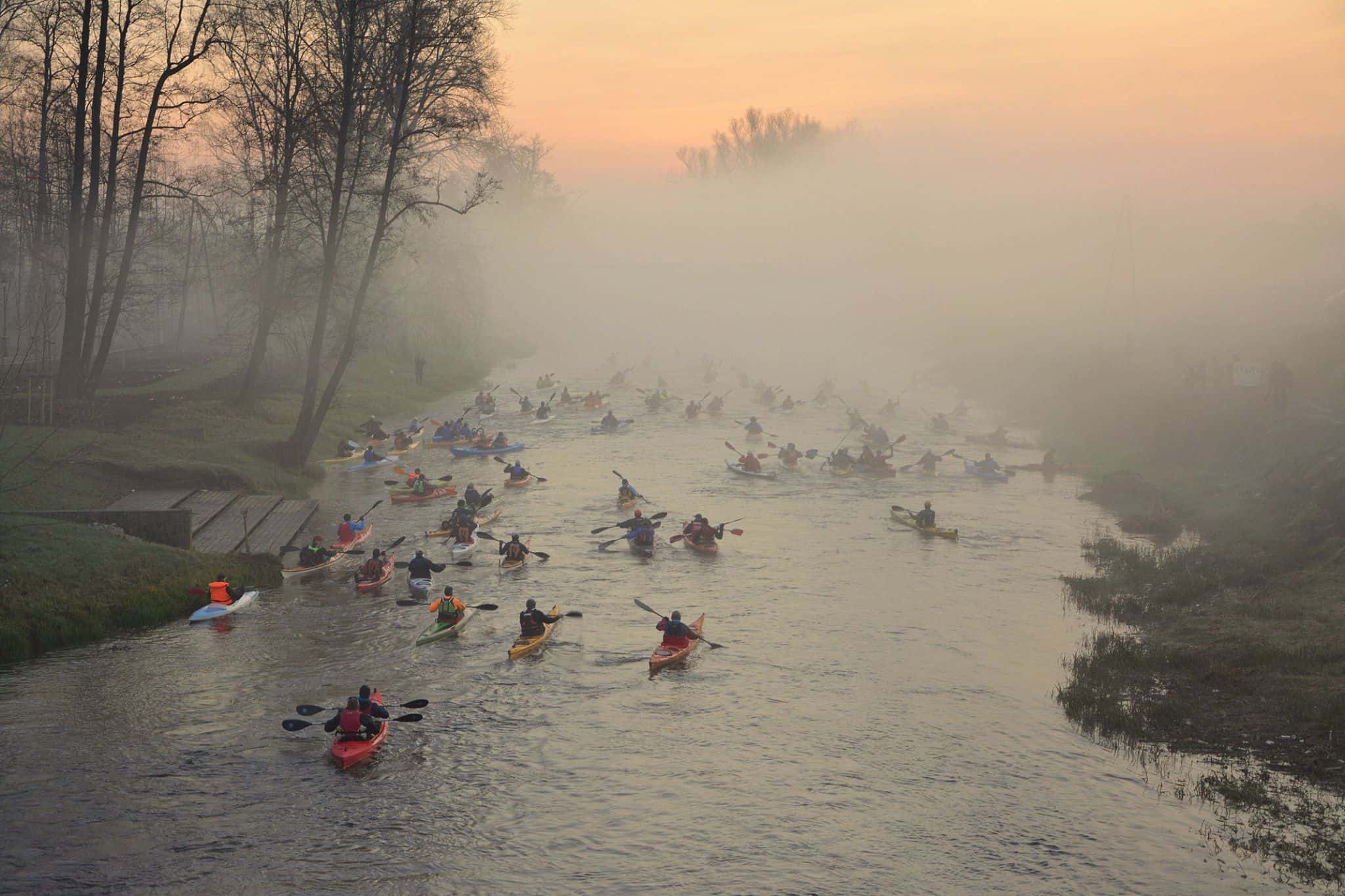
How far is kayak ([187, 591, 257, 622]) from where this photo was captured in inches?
821

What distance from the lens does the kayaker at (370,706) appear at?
15883 millimetres

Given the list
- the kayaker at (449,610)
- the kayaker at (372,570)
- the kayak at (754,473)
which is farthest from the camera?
the kayak at (754,473)

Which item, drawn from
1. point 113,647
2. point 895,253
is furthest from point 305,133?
point 895,253

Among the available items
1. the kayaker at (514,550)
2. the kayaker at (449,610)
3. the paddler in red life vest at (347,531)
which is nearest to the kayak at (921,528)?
the kayaker at (514,550)

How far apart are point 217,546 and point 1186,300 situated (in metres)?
84.0

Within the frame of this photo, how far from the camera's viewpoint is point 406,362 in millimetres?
61562

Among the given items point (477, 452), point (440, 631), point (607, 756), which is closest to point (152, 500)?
point (440, 631)

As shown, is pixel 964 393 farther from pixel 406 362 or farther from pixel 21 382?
pixel 21 382

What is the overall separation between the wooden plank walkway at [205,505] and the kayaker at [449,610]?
7395 mm

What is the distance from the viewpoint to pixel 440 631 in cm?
2072

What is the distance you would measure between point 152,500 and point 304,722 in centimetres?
1257

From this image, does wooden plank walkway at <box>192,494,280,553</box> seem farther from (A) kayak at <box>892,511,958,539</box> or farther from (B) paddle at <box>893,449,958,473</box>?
(B) paddle at <box>893,449,958,473</box>

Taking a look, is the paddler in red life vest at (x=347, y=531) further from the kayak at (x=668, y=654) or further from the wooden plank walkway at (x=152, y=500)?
the kayak at (x=668, y=654)

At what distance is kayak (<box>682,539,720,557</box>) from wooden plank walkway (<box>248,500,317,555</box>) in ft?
30.7
